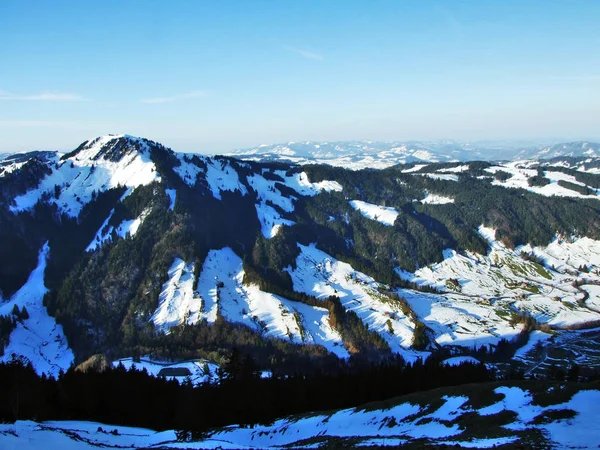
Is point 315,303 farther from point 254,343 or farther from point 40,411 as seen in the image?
point 40,411

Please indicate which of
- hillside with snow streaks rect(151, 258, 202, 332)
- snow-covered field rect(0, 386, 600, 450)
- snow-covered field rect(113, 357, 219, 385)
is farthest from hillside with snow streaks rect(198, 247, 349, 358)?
snow-covered field rect(0, 386, 600, 450)

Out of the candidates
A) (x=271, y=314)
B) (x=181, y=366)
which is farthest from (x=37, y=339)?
(x=271, y=314)

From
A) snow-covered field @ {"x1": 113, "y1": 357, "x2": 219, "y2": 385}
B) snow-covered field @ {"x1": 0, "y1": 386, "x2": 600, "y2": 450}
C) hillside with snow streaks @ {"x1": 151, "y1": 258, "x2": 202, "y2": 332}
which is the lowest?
snow-covered field @ {"x1": 113, "y1": 357, "x2": 219, "y2": 385}

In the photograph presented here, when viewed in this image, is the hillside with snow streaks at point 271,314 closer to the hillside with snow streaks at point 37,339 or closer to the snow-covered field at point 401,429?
the hillside with snow streaks at point 37,339

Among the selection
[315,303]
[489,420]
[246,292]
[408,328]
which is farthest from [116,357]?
[489,420]

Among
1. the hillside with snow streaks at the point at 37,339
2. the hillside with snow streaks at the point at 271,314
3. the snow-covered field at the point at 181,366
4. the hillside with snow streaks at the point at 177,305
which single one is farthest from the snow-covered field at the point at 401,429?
the hillside with snow streaks at the point at 37,339

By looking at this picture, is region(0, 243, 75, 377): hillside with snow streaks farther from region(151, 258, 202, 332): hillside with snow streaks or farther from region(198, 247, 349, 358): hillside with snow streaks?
region(198, 247, 349, 358): hillside with snow streaks
